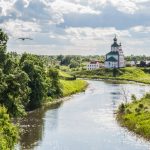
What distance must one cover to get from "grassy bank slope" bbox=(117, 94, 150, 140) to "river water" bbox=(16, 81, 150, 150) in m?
1.53

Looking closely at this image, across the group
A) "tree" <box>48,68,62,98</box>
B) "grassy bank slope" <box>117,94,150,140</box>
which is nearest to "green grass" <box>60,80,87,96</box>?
"tree" <box>48,68,62,98</box>

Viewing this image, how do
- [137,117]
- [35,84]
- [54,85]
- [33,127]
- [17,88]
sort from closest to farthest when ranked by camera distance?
1. [17,88]
2. [33,127]
3. [137,117]
4. [35,84]
5. [54,85]

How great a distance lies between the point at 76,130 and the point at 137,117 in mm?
12983

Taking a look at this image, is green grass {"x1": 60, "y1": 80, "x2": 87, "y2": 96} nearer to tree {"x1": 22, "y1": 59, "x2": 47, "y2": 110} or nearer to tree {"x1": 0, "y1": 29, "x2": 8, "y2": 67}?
tree {"x1": 22, "y1": 59, "x2": 47, "y2": 110}

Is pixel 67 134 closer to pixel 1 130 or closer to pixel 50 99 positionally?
pixel 1 130

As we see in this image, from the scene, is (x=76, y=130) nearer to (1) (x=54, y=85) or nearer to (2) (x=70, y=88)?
(1) (x=54, y=85)

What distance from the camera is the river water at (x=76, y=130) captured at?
6912 cm

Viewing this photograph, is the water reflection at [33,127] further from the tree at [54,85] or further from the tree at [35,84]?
the tree at [54,85]

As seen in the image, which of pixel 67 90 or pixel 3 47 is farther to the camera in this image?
pixel 67 90

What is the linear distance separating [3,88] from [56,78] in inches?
2217

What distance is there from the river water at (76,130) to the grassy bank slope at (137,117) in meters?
1.53

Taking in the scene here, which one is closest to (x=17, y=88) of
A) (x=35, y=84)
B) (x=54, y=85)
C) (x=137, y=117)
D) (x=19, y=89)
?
(x=19, y=89)

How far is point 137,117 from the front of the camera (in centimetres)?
8731

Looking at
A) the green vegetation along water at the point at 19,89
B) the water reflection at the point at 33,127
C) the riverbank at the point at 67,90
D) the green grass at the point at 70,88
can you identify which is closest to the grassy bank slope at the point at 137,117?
the water reflection at the point at 33,127
